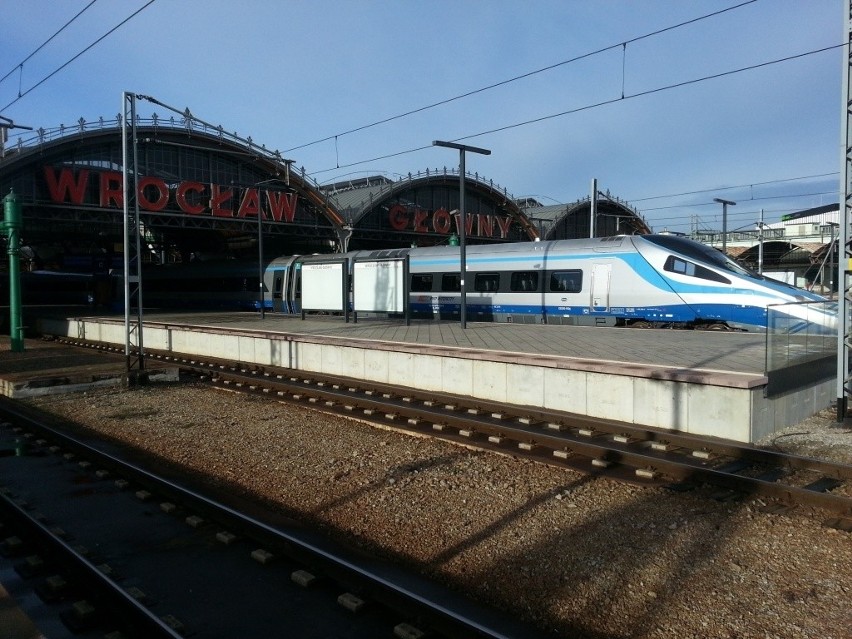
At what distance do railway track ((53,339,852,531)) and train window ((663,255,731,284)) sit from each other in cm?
905

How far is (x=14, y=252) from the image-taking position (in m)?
20.6

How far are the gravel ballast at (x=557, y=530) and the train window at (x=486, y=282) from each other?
46.4ft

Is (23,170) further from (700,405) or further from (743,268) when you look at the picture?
(700,405)

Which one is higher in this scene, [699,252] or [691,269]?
[699,252]

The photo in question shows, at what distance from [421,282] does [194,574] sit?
21.8 metres

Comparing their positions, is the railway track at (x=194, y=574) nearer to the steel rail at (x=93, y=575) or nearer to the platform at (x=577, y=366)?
the steel rail at (x=93, y=575)

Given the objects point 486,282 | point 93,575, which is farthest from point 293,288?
point 93,575

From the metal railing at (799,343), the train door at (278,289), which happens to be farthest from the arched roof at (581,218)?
the metal railing at (799,343)

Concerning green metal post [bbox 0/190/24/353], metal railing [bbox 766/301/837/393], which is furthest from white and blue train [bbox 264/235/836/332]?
green metal post [bbox 0/190/24/353]

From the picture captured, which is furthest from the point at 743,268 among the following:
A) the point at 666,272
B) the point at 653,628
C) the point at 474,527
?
the point at 653,628

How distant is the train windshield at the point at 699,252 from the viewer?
17984 mm

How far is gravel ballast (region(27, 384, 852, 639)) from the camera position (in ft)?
15.0

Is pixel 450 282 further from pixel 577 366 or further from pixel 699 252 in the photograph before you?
pixel 577 366

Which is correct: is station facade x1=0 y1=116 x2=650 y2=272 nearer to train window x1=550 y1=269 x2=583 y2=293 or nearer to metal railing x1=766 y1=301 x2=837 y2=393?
train window x1=550 y1=269 x2=583 y2=293
